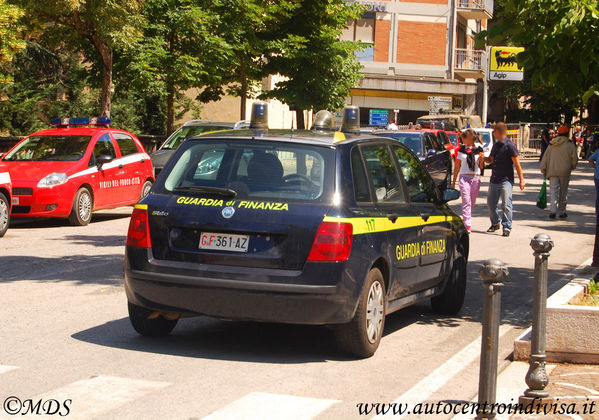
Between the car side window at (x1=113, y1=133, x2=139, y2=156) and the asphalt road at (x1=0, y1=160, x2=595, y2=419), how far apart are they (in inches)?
284

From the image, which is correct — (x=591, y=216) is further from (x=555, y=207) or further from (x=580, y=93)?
(x=580, y=93)

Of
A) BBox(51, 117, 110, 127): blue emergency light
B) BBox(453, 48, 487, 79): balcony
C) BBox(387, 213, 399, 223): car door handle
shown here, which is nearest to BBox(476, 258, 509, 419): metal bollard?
BBox(387, 213, 399, 223): car door handle

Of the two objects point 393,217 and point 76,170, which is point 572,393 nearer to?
point 393,217

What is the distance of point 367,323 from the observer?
682cm

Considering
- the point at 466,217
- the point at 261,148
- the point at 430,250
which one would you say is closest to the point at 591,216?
the point at 466,217

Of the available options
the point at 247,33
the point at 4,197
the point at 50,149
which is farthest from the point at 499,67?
the point at 4,197

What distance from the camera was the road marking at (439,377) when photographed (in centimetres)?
581

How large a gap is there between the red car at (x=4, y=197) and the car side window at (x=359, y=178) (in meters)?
8.98

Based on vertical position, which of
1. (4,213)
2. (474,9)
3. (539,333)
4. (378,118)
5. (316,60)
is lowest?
(4,213)

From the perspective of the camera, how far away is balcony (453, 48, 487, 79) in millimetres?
60438

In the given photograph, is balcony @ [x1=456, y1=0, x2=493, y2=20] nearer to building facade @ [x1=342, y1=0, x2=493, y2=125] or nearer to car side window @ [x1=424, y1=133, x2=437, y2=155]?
building facade @ [x1=342, y1=0, x2=493, y2=125]

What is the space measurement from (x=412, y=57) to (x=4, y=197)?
48.3m

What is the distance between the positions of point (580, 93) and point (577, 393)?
391 centimetres

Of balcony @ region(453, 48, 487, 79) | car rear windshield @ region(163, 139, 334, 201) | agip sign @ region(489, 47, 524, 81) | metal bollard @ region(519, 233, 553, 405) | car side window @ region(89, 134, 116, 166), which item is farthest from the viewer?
balcony @ region(453, 48, 487, 79)
